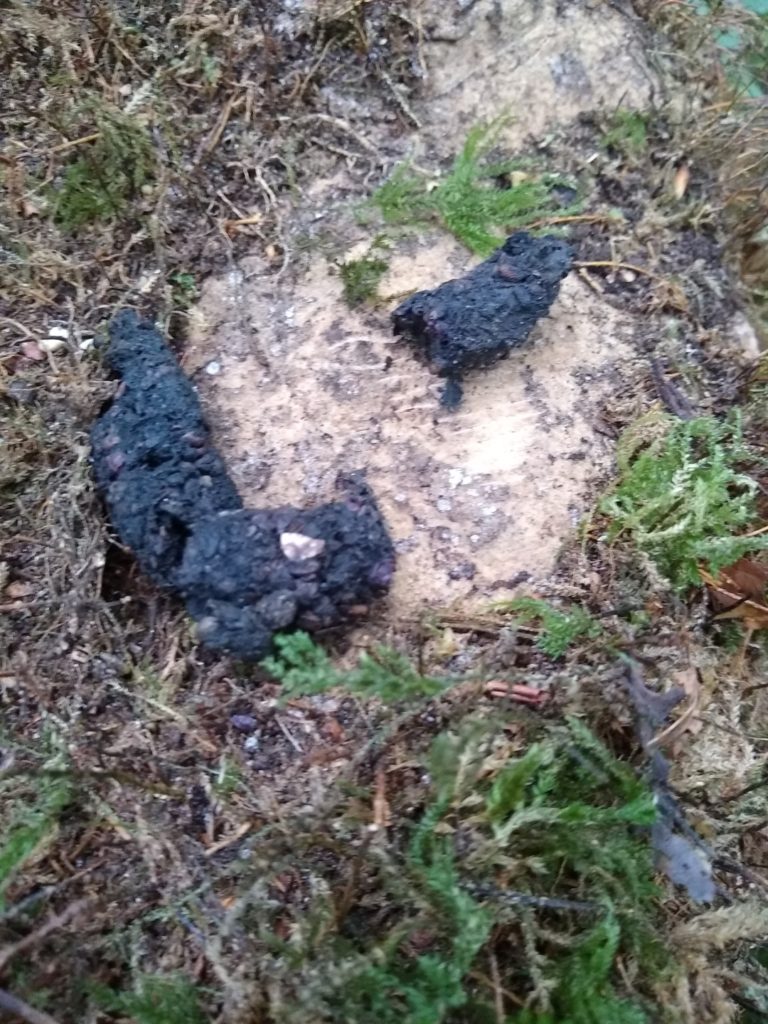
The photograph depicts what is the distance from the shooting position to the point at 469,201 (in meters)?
2.40

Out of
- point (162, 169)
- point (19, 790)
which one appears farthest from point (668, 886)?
point (162, 169)

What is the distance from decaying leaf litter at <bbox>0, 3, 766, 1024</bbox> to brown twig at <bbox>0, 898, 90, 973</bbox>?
1 cm

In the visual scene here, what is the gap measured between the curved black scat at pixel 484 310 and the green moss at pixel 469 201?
0.17 m

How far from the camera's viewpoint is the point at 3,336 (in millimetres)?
2111

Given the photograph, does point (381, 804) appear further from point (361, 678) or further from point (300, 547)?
point (300, 547)

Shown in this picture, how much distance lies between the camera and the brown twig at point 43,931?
150cm

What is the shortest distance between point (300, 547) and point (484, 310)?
0.79m

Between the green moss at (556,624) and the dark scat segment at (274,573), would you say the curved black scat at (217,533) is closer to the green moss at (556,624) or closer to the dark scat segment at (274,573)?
the dark scat segment at (274,573)

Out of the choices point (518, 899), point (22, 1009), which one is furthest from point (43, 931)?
point (518, 899)

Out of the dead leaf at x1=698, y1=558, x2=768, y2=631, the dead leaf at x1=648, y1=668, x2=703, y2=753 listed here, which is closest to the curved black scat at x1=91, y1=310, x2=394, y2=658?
the dead leaf at x1=648, y1=668, x2=703, y2=753

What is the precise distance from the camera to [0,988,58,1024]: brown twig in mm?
1490

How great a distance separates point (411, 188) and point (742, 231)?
1066 mm

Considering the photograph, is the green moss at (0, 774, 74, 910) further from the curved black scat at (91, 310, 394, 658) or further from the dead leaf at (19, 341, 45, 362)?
the dead leaf at (19, 341, 45, 362)

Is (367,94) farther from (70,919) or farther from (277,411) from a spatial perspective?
(70,919)
